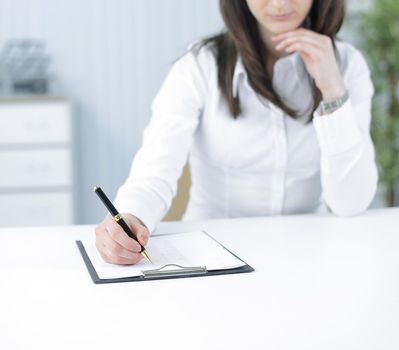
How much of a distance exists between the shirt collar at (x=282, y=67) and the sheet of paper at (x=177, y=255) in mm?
524

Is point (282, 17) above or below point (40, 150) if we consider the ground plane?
above

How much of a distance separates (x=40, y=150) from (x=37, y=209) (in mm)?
309

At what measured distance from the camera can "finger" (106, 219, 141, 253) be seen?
1334mm

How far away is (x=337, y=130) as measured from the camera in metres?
1.80

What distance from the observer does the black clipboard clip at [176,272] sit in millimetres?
1249

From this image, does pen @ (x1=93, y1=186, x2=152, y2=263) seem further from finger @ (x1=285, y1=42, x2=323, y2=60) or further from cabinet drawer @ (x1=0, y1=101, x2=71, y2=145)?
cabinet drawer @ (x1=0, y1=101, x2=71, y2=145)

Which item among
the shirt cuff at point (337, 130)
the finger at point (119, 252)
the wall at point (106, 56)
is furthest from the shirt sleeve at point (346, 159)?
the wall at point (106, 56)

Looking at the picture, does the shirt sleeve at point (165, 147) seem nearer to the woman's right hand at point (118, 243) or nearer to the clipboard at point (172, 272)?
the woman's right hand at point (118, 243)

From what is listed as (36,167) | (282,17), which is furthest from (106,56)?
(282,17)

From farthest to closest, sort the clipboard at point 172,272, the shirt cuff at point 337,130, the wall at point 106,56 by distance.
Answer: the wall at point 106,56
the shirt cuff at point 337,130
the clipboard at point 172,272

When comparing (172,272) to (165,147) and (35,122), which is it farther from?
(35,122)

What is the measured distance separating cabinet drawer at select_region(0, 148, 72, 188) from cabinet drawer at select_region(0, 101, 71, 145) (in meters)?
0.07

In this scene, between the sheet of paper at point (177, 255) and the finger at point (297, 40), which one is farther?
the finger at point (297, 40)

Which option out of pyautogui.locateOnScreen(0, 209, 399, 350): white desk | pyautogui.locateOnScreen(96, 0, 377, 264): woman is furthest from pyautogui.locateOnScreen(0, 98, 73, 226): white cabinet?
pyautogui.locateOnScreen(0, 209, 399, 350): white desk
